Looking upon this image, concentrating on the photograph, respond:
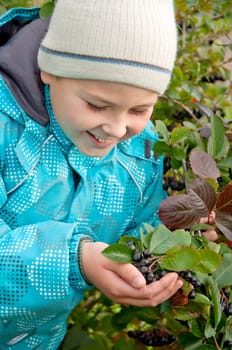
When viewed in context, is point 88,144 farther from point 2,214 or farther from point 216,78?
point 216,78

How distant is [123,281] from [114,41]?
1.59ft

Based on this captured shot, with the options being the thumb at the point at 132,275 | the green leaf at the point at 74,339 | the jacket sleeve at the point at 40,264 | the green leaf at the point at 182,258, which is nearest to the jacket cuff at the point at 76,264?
the jacket sleeve at the point at 40,264

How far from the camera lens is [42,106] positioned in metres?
1.62

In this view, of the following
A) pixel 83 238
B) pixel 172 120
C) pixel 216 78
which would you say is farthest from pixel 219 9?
pixel 83 238

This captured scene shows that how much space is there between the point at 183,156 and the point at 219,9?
3.05ft

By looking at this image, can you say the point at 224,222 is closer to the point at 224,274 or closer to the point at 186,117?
the point at 224,274

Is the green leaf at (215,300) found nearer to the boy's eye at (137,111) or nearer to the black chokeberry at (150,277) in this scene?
the black chokeberry at (150,277)

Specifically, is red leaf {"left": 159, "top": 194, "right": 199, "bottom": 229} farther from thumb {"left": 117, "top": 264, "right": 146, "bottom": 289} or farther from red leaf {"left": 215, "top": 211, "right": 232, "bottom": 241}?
thumb {"left": 117, "top": 264, "right": 146, "bottom": 289}

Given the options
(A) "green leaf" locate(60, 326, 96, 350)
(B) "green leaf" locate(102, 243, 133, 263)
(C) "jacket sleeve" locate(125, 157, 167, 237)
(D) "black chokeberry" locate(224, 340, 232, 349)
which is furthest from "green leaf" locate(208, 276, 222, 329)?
(A) "green leaf" locate(60, 326, 96, 350)

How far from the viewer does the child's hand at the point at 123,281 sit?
128 centimetres

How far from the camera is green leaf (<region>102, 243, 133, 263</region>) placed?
126 cm

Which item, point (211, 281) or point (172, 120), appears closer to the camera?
point (211, 281)

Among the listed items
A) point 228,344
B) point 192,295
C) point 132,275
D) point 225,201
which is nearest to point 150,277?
point 132,275

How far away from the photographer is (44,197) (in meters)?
1.65
